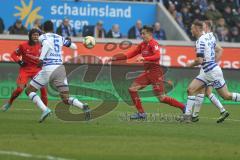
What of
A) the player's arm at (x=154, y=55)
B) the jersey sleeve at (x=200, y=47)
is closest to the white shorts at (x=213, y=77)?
the jersey sleeve at (x=200, y=47)

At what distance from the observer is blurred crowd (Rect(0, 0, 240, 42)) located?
29.1 m

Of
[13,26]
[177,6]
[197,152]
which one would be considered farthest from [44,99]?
[177,6]

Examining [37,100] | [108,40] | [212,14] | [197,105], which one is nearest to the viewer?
[37,100]

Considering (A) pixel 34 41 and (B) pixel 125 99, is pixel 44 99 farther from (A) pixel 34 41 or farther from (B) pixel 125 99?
(B) pixel 125 99

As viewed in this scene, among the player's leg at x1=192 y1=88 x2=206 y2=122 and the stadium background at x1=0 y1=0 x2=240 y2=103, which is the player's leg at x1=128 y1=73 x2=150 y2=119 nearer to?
the player's leg at x1=192 y1=88 x2=206 y2=122

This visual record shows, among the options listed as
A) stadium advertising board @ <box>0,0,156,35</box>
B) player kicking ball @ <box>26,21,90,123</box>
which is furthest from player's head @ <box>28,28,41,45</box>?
stadium advertising board @ <box>0,0,156,35</box>

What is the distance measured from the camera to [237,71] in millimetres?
25531

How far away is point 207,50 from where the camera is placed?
17.3 metres

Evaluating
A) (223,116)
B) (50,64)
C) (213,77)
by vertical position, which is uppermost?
(50,64)

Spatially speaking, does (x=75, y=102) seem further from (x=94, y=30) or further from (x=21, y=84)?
(x=94, y=30)

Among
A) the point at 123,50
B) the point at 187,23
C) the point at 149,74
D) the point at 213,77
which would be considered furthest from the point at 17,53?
the point at 187,23

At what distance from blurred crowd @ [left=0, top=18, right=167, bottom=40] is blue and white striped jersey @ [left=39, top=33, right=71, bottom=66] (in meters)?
11.7

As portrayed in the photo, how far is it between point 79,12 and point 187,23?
15.4 feet

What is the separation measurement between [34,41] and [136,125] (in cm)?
446
